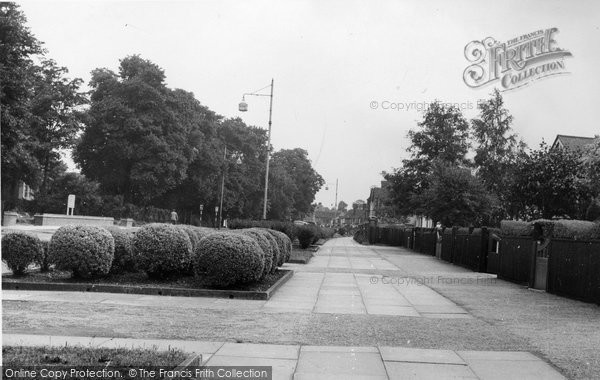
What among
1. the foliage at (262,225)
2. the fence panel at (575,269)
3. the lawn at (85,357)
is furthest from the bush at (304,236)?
the lawn at (85,357)

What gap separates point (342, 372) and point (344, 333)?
89.4 inches

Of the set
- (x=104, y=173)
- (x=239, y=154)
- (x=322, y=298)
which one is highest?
(x=239, y=154)

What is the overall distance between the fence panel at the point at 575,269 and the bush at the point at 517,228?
231 centimetres

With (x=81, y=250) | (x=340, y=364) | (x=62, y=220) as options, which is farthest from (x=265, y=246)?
(x=62, y=220)

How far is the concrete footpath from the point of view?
19.7ft

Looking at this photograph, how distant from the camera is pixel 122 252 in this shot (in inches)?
530

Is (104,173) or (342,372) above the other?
(104,173)

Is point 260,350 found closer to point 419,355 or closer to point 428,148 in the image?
point 419,355

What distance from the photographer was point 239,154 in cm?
7981

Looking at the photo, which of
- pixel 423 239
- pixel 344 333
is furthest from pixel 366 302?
pixel 423 239

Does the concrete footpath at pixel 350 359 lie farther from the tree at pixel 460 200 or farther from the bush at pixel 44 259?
the tree at pixel 460 200

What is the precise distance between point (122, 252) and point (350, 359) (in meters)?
8.32

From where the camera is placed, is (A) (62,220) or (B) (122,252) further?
(A) (62,220)

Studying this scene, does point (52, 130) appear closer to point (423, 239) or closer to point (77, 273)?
point (423, 239)
